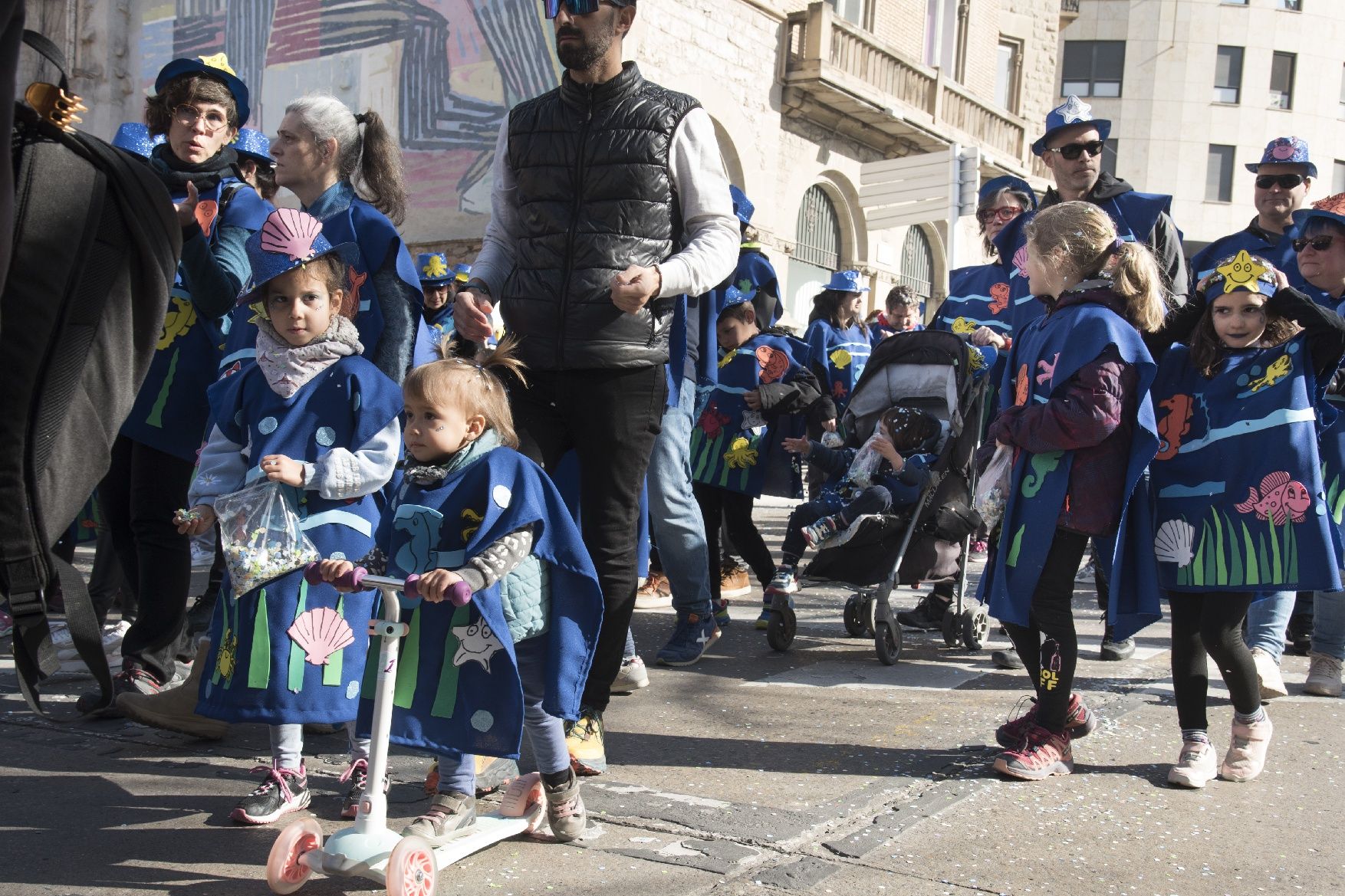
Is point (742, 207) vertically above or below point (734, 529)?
above

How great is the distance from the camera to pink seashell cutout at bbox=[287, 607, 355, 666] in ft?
11.0

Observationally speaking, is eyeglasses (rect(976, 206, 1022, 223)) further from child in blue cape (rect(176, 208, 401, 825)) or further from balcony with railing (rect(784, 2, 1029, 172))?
balcony with railing (rect(784, 2, 1029, 172))

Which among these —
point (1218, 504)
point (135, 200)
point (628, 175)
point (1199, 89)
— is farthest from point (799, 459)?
point (1199, 89)

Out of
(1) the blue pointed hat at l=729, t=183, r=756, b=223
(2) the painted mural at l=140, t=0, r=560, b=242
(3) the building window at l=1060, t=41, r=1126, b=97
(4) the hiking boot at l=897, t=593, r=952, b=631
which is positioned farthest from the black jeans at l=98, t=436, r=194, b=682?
(3) the building window at l=1060, t=41, r=1126, b=97

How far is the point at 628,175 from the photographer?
3.71 meters

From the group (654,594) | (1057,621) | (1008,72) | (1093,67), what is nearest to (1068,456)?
(1057,621)

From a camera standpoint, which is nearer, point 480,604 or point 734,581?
point 480,604

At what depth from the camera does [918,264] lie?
1013 inches

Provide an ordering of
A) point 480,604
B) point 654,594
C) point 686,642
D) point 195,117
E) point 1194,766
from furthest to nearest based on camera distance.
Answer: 1. point 654,594
2. point 686,642
3. point 195,117
4. point 1194,766
5. point 480,604

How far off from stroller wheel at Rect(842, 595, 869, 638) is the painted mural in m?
10.4

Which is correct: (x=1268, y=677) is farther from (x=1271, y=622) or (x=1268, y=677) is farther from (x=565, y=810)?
(x=565, y=810)

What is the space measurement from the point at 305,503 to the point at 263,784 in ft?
2.34

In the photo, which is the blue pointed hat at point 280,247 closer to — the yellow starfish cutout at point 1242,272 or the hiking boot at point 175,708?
the hiking boot at point 175,708

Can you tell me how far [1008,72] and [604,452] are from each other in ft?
88.2
